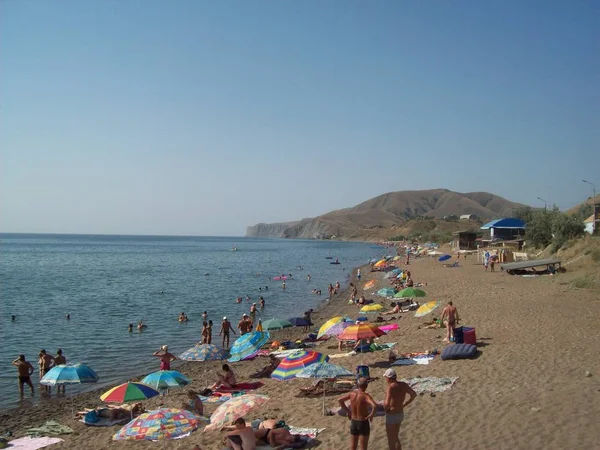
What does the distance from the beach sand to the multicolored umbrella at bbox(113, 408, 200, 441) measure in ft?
1.87

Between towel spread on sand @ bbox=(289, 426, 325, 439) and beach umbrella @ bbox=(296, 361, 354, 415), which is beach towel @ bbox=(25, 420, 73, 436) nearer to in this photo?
towel spread on sand @ bbox=(289, 426, 325, 439)

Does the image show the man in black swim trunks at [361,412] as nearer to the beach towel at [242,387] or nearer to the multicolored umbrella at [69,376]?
the beach towel at [242,387]

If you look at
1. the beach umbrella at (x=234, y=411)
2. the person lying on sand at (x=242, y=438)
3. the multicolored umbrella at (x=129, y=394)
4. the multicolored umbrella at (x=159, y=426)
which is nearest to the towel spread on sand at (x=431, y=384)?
the beach umbrella at (x=234, y=411)

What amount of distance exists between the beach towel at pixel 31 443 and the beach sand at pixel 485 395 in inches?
12.4

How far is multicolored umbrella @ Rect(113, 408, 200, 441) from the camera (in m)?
8.45

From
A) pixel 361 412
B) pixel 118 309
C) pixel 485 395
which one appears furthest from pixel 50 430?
pixel 118 309

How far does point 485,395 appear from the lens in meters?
9.55

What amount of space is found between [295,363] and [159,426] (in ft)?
11.4

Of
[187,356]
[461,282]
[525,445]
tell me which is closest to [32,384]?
[187,356]

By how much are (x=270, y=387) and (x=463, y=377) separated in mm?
4816

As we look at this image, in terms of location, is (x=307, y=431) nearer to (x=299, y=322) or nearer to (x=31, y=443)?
(x=31, y=443)

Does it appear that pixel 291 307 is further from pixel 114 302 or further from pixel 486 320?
pixel 486 320

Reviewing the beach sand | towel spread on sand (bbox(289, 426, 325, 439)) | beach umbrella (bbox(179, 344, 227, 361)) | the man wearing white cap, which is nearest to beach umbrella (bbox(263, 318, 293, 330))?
the beach sand

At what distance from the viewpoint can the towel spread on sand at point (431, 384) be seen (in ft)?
33.6
